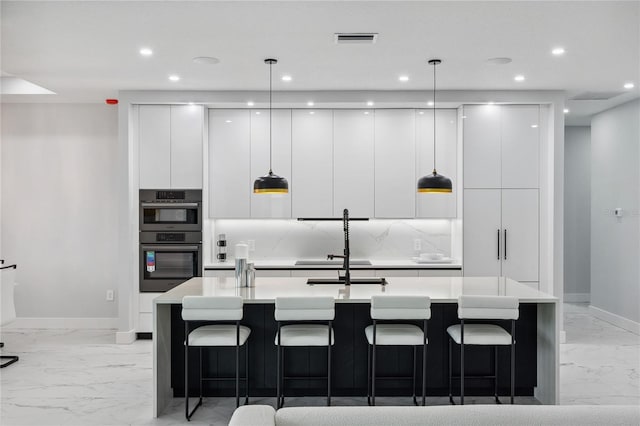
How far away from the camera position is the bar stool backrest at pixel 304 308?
3.45 meters

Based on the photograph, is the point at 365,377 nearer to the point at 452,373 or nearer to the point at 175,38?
the point at 452,373

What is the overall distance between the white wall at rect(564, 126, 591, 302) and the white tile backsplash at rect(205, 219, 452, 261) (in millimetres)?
2840

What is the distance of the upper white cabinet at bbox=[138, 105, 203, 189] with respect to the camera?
226 inches

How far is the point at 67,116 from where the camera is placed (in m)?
6.37

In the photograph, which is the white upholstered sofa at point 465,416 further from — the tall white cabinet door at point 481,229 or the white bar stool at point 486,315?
the tall white cabinet door at point 481,229

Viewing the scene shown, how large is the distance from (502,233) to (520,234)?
0.70 feet

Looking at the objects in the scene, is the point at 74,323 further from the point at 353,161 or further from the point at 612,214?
the point at 612,214

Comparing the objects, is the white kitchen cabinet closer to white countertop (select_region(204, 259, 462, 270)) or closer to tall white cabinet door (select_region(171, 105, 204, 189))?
white countertop (select_region(204, 259, 462, 270))

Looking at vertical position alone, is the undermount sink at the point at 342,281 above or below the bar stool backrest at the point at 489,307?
above

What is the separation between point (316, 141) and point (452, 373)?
312 centimetres

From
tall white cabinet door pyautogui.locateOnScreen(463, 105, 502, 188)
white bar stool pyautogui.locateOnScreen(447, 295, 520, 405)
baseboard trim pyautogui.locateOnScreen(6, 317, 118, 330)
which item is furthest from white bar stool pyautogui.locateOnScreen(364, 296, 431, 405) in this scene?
baseboard trim pyautogui.locateOnScreen(6, 317, 118, 330)

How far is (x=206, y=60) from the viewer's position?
14.5 ft

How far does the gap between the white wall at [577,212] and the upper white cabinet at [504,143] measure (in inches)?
105

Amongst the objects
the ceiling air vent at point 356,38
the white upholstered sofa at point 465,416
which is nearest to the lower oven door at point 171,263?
the ceiling air vent at point 356,38
